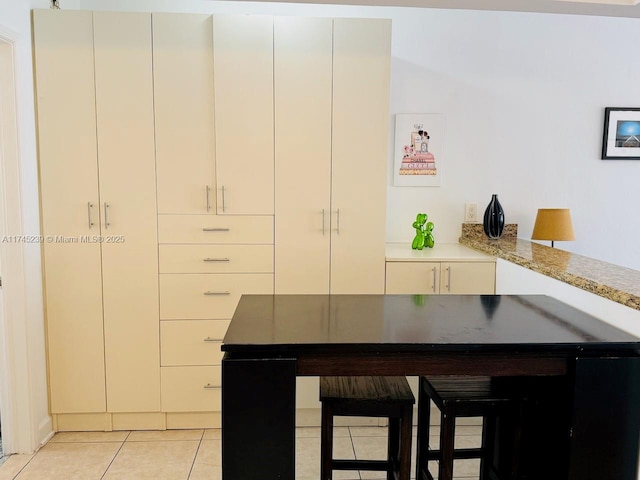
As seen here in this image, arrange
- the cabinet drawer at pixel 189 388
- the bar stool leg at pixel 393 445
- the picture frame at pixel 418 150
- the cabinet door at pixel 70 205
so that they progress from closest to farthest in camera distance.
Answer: the bar stool leg at pixel 393 445, the cabinet door at pixel 70 205, the cabinet drawer at pixel 189 388, the picture frame at pixel 418 150

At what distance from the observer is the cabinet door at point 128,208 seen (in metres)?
2.61

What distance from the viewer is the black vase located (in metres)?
3.10

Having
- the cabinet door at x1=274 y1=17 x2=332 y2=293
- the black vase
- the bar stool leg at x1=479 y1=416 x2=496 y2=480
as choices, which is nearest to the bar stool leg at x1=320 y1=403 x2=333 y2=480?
the bar stool leg at x1=479 y1=416 x2=496 y2=480

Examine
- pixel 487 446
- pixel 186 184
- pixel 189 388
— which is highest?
pixel 186 184

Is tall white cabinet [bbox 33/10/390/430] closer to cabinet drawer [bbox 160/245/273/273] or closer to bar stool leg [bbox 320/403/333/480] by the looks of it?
cabinet drawer [bbox 160/245/273/273]

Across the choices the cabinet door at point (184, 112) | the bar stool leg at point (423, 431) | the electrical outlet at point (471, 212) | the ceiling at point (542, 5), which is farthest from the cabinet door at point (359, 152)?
the bar stool leg at point (423, 431)

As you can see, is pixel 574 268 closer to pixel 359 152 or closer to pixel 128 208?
pixel 359 152

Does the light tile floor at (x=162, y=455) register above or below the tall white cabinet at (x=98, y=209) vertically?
below

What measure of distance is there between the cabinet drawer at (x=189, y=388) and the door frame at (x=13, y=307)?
25.6 inches

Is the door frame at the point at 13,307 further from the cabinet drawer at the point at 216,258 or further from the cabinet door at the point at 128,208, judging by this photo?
the cabinet drawer at the point at 216,258

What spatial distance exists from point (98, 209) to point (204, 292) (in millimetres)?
716

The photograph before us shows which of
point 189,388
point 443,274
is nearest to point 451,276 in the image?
point 443,274

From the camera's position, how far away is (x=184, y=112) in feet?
8.77

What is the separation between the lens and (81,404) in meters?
2.76
